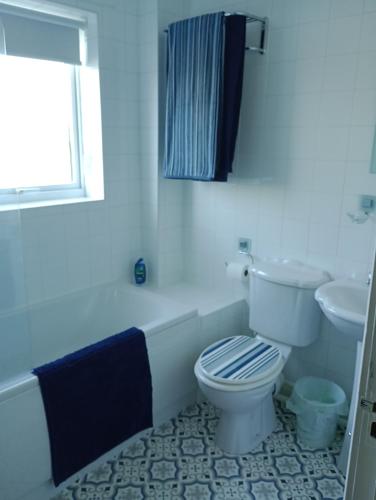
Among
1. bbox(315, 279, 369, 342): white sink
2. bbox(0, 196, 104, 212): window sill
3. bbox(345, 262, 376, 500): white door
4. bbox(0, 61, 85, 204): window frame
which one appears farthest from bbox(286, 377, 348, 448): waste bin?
bbox(0, 61, 85, 204): window frame

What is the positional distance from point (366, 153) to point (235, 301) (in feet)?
3.67

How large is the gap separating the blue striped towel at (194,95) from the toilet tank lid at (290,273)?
580mm

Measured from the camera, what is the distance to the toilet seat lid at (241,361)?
1959mm

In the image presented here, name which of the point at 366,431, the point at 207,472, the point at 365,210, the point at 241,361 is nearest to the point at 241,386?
the point at 241,361

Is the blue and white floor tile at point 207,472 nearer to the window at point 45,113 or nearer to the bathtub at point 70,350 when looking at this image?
the bathtub at point 70,350

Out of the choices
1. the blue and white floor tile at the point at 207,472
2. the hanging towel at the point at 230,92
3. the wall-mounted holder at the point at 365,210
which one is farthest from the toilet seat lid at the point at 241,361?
the hanging towel at the point at 230,92

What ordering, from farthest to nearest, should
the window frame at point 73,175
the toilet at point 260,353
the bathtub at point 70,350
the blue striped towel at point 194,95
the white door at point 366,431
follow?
the window frame at point 73,175 < the blue striped towel at point 194,95 < the toilet at point 260,353 < the bathtub at point 70,350 < the white door at point 366,431

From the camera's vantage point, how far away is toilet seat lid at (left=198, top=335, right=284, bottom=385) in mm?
1959

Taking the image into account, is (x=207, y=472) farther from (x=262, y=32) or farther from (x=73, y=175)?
(x=262, y=32)

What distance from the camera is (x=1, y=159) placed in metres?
2.12

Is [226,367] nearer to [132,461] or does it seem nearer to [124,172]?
[132,461]

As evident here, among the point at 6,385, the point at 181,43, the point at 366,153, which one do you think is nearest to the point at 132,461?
the point at 6,385

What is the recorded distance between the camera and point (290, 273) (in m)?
2.24

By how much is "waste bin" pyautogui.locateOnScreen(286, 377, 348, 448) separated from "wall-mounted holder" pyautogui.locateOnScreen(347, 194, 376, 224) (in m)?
0.89
